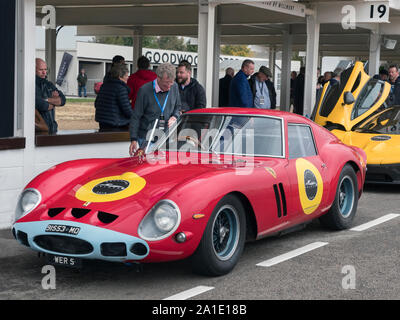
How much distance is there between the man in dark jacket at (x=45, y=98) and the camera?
8.57 metres

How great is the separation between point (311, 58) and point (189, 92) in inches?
213

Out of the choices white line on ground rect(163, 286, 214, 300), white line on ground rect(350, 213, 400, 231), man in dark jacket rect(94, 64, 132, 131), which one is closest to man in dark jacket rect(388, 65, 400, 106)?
white line on ground rect(350, 213, 400, 231)

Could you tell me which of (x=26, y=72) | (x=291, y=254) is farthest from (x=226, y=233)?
(x=26, y=72)

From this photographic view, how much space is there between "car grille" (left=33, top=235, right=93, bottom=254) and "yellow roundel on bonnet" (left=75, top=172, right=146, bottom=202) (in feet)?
1.30

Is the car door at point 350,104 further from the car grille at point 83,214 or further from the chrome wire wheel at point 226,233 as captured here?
the car grille at point 83,214

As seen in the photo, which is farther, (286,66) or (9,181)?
(286,66)

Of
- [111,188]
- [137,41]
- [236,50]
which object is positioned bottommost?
[111,188]

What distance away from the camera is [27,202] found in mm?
5590

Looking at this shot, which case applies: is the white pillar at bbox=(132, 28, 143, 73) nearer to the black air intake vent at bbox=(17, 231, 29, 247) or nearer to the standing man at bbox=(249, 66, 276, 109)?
the standing man at bbox=(249, 66, 276, 109)

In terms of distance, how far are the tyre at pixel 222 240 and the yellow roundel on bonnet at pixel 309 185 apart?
3.40 ft

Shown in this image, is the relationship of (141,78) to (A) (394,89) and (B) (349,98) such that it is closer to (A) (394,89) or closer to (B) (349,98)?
(B) (349,98)

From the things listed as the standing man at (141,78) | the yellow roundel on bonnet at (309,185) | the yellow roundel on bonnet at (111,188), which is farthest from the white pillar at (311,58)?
the yellow roundel on bonnet at (111,188)
